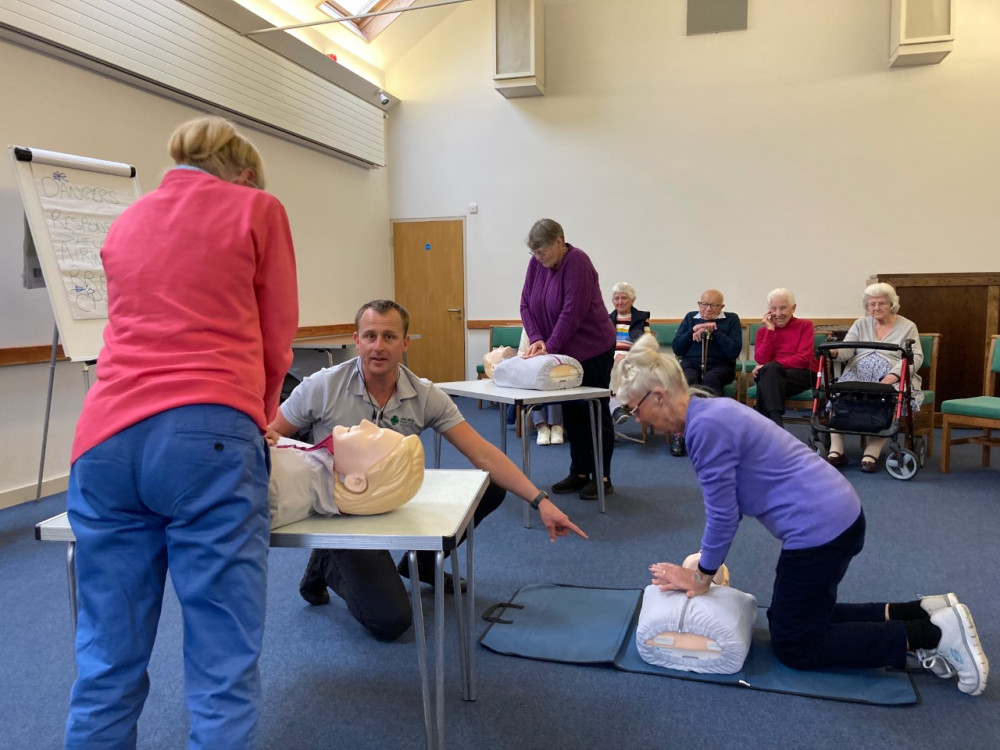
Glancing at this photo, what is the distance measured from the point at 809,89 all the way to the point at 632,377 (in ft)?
18.1

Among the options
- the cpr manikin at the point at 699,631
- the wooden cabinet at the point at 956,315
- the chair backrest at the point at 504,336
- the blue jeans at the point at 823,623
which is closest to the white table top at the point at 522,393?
the cpr manikin at the point at 699,631

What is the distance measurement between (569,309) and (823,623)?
6.39 feet

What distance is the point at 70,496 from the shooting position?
4.05 ft

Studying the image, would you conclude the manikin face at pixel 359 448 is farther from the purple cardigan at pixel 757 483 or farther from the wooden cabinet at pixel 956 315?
the wooden cabinet at pixel 956 315

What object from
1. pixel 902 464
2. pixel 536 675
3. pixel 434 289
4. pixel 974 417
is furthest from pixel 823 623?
pixel 434 289

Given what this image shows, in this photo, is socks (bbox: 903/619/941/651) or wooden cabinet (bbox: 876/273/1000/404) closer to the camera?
socks (bbox: 903/619/941/651)

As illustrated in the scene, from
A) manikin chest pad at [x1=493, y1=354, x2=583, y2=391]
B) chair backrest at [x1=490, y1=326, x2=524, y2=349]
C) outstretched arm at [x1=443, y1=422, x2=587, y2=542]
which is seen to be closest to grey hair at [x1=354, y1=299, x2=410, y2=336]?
outstretched arm at [x1=443, y1=422, x2=587, y2=542]

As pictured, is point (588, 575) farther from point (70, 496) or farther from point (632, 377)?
point (70, 496)

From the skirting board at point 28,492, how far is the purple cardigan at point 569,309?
2735 mm

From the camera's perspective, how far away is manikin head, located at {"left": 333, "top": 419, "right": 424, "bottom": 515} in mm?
1505

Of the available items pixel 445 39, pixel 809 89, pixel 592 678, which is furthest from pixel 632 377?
pixel 445 39

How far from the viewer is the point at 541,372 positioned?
3285mm

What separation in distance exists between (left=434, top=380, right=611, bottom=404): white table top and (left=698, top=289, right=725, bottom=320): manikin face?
7.05ft

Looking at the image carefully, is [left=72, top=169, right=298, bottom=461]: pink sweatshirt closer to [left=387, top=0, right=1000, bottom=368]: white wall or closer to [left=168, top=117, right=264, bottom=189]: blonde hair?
[left=168, top=117, right=264, bottom=189]: blonde hair
